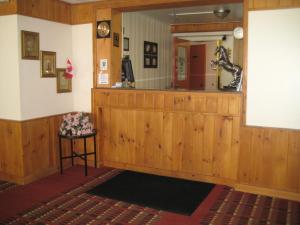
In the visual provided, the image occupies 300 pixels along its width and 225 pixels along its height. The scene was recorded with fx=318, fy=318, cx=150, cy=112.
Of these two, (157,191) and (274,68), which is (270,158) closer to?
(274,68)

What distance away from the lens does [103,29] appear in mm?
4328

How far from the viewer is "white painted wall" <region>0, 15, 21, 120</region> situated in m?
3.73

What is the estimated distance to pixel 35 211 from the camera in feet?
10.5

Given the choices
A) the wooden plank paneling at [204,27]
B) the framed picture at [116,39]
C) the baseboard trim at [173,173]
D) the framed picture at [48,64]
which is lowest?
the baseboard trim at [173,173]

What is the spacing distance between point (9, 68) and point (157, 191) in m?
2.29

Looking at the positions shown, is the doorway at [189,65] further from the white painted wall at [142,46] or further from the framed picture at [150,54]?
the framed picture at [150,54]

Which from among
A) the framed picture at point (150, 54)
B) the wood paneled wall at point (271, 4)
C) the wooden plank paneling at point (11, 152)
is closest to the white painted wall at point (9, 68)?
the wooden plank paneling at point (11, 152)

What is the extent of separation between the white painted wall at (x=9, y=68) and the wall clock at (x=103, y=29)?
1092 millimetres

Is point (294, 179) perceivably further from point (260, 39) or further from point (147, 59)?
point (147, 59)

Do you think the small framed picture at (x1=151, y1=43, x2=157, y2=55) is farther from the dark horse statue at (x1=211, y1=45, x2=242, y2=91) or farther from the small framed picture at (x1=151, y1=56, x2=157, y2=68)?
the dark horse statue at (x1=211, y1=45, x2=242, y2=91)

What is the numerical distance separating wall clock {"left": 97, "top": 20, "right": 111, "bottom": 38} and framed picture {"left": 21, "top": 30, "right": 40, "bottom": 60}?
0.81m

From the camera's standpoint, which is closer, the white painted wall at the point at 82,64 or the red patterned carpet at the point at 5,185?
the red patterned carpet at the point at 5,185

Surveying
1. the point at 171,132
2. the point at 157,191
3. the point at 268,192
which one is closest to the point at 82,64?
the point at 171,132

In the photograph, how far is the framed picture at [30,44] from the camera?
12.4 ft
